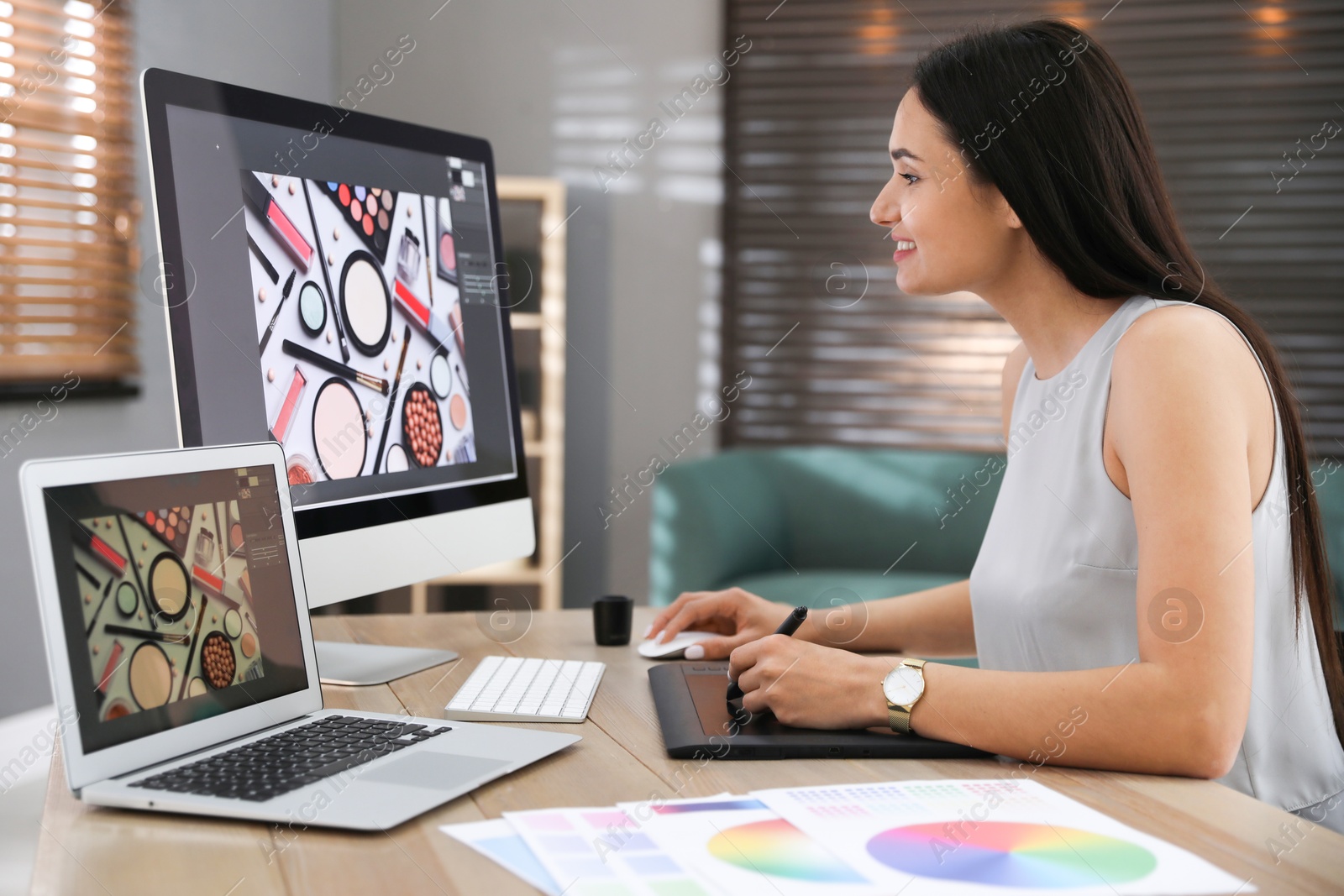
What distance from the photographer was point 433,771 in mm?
738

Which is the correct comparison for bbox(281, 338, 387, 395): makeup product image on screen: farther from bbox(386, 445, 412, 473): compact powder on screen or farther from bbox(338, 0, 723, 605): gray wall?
bbox(338, 0, 723, 605): gray wall

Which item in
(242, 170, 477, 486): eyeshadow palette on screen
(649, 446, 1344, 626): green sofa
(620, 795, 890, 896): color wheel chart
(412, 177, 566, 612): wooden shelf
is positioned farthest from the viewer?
(412, 177, 566, 612): wooden shelf

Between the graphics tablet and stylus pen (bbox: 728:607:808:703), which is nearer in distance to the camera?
the graphics tablet

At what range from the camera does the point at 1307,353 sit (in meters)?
3.36

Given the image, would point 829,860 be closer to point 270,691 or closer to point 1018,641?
point 270,691

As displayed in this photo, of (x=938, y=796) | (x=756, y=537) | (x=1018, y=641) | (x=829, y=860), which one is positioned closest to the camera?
(x=829, y=860)

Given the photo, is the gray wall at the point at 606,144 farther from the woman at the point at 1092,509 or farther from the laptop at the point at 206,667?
the laptop at the point at 206,667

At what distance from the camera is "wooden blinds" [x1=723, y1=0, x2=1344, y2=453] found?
333 centimetres

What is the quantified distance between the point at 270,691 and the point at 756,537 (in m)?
2.30

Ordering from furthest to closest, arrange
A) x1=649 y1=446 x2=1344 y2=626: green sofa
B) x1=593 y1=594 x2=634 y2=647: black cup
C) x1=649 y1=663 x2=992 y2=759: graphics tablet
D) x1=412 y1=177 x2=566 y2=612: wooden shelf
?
x1=412 y1=177 x2=566 y2=612: wooden shelf, x1=649 y1=446 x2=1344 y2=626: green sofa, x1=593 y1=594 x2=634 y2=647: black cup, x1=649 y1=663 x2=992 y2=759: graphics tablet

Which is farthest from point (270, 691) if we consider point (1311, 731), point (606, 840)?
point (1311, 731)

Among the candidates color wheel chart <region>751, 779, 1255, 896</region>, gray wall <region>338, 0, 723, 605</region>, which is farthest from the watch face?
gray wall <region>338, 0, 723, 605</region>

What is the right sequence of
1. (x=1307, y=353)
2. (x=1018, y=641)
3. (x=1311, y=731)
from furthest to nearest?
1. (x=1307, y=353)
2. (x=1018, y=641)
3. (x=1311, y=731)

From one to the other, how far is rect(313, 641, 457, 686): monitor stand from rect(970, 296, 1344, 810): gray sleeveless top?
64 centimetres
